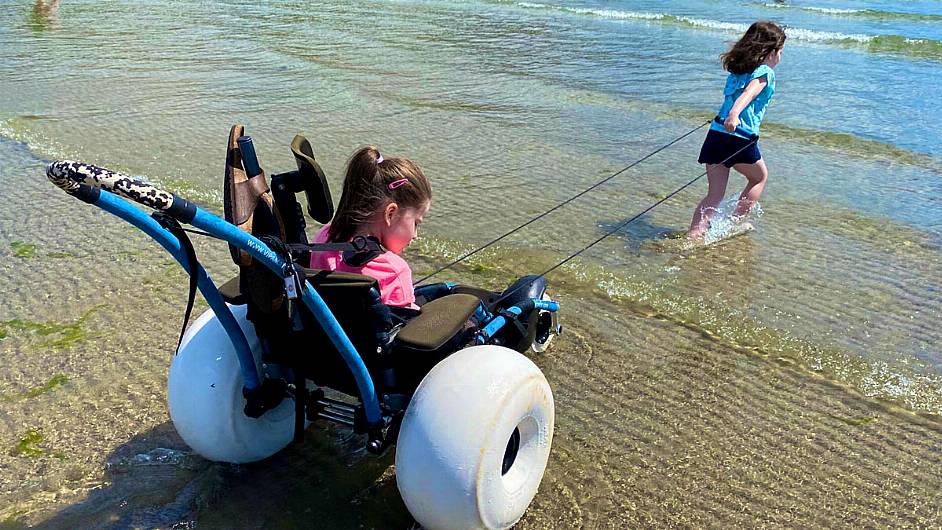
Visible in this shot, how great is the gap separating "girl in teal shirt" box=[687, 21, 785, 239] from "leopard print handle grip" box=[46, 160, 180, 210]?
4302 millimetres

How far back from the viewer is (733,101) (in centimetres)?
568

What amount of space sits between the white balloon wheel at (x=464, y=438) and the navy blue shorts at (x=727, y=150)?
3608 mm

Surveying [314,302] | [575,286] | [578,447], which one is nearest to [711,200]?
[575,286]

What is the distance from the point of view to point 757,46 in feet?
18.1

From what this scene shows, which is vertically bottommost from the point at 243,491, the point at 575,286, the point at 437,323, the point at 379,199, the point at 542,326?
the point at 243,491

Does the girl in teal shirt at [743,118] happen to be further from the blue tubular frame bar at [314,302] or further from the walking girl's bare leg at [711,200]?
the blue tubular frame bar at [314,302]

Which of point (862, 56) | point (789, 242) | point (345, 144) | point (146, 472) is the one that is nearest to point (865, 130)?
point (789, 242)

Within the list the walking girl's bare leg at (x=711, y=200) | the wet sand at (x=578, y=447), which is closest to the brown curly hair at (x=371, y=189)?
the wet sand at (x=578, y=447)

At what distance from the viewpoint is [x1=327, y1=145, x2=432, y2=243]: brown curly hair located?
9.34 feet

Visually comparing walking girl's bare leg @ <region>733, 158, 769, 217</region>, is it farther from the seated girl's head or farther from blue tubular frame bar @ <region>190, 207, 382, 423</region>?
blue tubular frame bar @ <region>190, 207, 382, 423</region>

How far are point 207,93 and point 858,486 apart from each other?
29.6 feet

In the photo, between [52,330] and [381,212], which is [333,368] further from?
[52,330]

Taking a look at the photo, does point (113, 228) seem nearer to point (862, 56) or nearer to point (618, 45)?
point (618, 45)

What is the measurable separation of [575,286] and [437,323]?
96.9 inches
